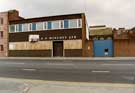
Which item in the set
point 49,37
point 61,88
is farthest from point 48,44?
point 61,88

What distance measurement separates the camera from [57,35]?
46.6m

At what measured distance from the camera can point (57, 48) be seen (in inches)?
1848

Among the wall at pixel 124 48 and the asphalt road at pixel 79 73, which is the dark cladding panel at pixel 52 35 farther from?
the asphalt road at pixel 79 73

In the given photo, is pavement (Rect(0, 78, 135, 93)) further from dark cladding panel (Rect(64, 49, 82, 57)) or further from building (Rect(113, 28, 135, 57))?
building (Rect(113, 28, 135, 57))

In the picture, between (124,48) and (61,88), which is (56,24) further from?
(61,88)

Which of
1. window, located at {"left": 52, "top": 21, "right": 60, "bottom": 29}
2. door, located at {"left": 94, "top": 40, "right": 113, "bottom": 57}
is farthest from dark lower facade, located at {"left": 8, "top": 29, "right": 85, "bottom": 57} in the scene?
door, located at {"left": 94, "top": 40, "right": 113, "bottom": 57}

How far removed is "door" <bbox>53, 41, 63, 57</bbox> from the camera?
153 ft

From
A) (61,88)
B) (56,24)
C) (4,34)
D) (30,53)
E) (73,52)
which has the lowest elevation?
(61,88)

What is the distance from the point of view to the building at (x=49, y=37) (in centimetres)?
4497

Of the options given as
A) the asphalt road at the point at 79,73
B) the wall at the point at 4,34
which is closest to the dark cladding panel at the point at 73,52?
the wall at the point at 4,34

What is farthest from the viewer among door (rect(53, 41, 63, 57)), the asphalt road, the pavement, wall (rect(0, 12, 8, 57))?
wall (rect(0, 12, 8, 57))

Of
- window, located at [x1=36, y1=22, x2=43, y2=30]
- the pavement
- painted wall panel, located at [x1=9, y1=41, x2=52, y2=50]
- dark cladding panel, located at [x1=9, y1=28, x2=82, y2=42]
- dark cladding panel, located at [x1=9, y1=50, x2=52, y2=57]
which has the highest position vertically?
window, located at [x1=36, y1=22, x2=43, y2=30]

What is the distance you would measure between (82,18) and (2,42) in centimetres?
1802

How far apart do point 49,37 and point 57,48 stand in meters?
2.49
